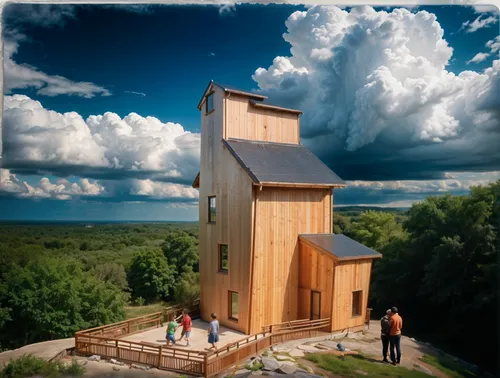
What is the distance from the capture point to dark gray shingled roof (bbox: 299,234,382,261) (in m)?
9.96

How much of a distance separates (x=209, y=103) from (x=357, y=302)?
6.86 metres

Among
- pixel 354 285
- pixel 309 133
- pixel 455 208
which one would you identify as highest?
pixel 309 133

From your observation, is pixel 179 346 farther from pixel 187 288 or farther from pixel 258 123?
pixel 187 288

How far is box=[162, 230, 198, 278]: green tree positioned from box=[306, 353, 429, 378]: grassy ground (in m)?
20.2

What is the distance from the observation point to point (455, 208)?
15375 millimetres

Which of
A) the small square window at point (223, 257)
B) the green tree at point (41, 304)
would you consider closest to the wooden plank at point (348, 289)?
the small square window at point (223, 257)

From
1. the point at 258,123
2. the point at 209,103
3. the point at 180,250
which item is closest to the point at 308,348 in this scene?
the point at 258,123

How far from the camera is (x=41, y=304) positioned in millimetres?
14133

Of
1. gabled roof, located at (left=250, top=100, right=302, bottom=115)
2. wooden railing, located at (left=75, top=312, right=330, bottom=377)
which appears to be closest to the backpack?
wooden railing, located at (left=75, top=312, right=330, bottom=377)

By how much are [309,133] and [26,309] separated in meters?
11.3

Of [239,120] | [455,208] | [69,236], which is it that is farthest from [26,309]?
[455,208]

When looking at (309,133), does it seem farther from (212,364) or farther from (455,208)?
(455,208)

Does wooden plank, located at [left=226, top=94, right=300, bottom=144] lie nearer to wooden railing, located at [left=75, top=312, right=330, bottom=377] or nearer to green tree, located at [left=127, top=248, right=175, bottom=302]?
wooden railing, located at [left=75, top=312, right=330, bottom=377]

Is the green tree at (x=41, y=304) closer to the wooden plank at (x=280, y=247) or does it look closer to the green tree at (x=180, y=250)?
the wooden plank at (x=280, y=247)
